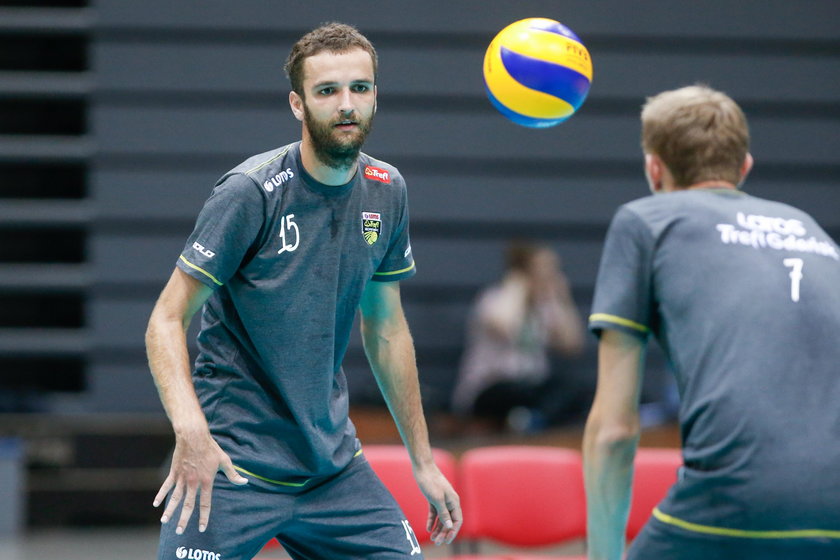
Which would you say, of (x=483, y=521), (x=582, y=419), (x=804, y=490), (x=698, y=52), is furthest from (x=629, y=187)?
(x=804, y=490)

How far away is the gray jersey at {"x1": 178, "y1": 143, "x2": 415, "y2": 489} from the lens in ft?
9.66

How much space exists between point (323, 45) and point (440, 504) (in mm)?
1303

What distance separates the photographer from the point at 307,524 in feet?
9.88

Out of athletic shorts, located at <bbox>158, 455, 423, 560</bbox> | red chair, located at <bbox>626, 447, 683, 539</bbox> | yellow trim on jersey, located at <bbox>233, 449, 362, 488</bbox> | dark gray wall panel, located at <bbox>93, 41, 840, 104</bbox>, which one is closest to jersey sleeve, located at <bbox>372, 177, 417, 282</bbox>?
athletic shorts, located at <bbox>158, 455, 423, 560</bbox>

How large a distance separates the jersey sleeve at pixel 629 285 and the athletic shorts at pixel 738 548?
0.41 metres

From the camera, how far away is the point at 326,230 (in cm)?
302

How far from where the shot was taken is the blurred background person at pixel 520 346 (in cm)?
690

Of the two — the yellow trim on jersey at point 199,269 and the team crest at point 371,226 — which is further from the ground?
the team crest at point 371,226

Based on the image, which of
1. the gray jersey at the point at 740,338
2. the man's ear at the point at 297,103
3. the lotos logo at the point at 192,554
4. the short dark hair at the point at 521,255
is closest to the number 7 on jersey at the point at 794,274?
the gray jersey at the point at 740,338

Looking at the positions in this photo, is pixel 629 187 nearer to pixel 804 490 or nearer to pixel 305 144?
pixel 305 144

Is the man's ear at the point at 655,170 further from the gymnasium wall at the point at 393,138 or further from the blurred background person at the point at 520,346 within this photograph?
the gymnasium wall at the point at 393,138

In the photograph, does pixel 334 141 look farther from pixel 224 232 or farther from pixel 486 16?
pixel 486 16

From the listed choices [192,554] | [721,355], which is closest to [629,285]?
[721,355]

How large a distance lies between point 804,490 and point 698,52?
666 centimetres
